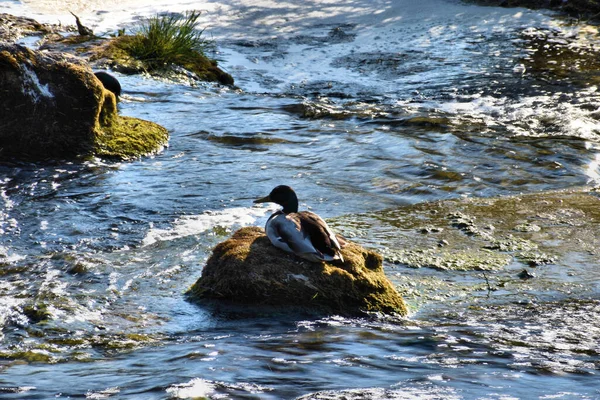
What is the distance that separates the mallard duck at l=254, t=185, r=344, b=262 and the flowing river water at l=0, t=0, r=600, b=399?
481mm

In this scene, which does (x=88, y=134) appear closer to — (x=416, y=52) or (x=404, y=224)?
(x=404, y=224)

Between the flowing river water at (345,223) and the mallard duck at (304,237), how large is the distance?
48 centimetres

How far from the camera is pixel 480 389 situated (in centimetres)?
436

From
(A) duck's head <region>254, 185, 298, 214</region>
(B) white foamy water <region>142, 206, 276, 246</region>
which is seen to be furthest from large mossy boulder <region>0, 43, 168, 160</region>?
(A) duck's head <region>254, 185, 298, 214</region>

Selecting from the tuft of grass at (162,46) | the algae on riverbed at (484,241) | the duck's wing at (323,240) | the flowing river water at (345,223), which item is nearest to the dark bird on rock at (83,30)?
the flowing river water at (345,223)

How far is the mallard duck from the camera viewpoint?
5.61 m

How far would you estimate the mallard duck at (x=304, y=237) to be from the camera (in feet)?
18.4

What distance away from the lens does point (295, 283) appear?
5625 millimetres

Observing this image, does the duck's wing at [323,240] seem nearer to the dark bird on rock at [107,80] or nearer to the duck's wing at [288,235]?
the duck's wing at [288,235]

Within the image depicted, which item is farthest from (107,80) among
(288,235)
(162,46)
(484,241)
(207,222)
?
(288,235)

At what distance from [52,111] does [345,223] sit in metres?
3.92

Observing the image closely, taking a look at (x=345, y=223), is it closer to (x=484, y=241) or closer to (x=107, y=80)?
(x=484, y=241)

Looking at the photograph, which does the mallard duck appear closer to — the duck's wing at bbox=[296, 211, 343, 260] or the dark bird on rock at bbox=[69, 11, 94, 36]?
the duck's wing at bbox=[296, 211, 343, 260]

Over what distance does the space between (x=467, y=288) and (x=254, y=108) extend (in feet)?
21.6
